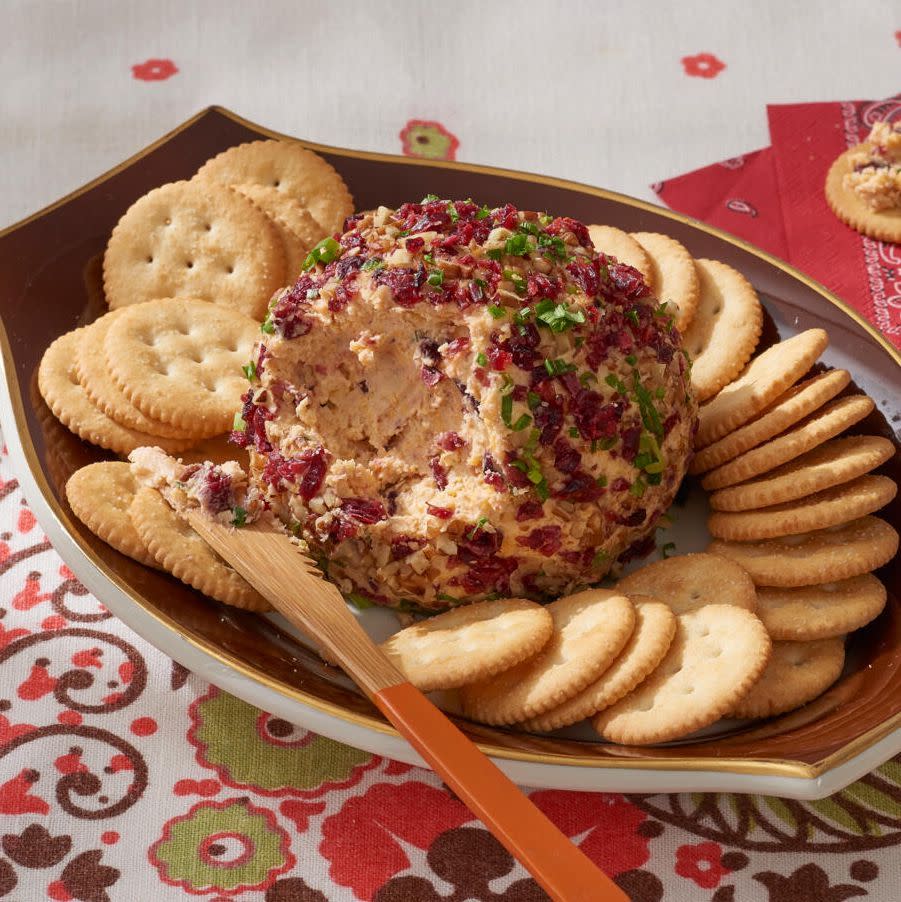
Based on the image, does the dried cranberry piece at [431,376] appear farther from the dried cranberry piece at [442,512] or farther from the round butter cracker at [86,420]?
the round butter cracker at [86,420]

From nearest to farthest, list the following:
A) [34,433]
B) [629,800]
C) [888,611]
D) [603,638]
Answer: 1. [603,638]
2. [629,800]
3. [888,611]
4. [34,433]

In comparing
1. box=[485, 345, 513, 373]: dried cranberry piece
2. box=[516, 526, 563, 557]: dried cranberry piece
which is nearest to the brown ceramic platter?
box=[516, 526, 563, 557]: dried cranberry piece

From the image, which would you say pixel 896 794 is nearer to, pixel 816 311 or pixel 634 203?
pixel 816 311

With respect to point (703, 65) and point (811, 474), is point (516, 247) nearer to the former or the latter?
point (811, 474)

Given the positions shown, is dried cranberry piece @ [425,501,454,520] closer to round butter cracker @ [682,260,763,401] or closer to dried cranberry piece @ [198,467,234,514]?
dried cranberry piece @ [198,467,234,514]

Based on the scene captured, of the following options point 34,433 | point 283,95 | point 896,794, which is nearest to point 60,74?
point 283,95

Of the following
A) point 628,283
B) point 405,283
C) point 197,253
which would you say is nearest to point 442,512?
point 405,283

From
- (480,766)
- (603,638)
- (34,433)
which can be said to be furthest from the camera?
(34,433)
